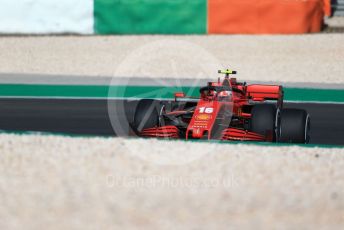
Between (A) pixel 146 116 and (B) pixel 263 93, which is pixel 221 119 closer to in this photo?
(A) pixel 146 116

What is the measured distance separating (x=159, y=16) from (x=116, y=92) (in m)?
7.17

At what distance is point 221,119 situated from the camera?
1172 cm

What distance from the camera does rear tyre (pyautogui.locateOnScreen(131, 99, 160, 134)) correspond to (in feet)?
39.7

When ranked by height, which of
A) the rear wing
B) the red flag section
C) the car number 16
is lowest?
the car number 16

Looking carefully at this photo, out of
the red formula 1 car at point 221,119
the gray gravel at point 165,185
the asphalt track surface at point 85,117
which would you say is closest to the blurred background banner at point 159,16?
the asphalt track surface at point 85,117

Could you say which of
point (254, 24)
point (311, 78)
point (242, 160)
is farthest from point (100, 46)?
point (242, 160)

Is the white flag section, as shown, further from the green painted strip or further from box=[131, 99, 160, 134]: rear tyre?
box=[131, 99, 160, 134]: rear tyre

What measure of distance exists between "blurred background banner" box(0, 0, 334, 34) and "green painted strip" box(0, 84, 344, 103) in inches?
256

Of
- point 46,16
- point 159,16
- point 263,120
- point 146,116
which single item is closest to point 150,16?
point 159,16

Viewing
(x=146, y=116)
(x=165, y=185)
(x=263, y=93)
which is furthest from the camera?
(x=263, y=93)

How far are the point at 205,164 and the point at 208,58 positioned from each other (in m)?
14.2

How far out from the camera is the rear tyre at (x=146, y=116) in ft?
39.7

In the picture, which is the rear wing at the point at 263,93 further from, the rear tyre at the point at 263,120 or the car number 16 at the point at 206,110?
the car number 16 at the point at 206,110

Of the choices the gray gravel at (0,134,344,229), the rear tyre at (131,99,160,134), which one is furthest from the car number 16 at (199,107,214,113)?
the gray gravel at (0,134,344,229)
